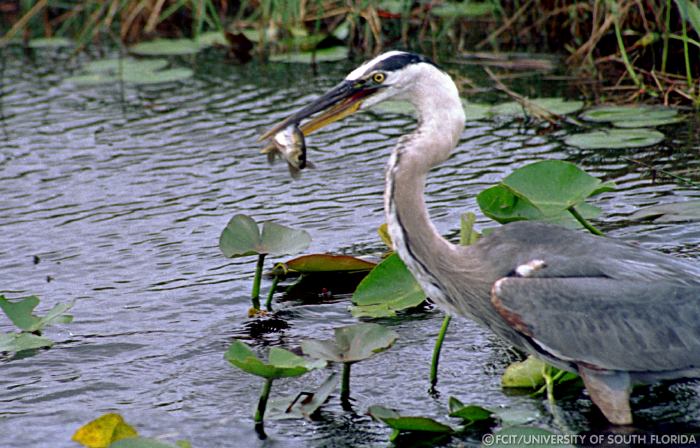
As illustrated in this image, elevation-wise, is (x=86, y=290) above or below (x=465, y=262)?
below

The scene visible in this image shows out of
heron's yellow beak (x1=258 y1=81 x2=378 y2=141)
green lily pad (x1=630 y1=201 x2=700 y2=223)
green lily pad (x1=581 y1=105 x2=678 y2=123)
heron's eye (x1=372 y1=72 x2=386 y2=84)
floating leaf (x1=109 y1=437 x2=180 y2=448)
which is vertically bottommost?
floating leaf (x1=109 y1=437 x2=180 y2=448)

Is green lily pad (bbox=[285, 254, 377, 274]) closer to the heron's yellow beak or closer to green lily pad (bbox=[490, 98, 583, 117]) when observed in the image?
the heron's yellow beak

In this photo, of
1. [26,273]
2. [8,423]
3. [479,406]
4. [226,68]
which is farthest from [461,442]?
[226,68]

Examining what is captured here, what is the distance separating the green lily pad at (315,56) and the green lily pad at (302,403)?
6.19 meters

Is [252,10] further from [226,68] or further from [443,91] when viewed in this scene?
[443,91]

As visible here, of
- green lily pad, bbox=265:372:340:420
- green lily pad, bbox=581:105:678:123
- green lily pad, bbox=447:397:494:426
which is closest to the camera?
green lily pad, bbox=447:397:494:426

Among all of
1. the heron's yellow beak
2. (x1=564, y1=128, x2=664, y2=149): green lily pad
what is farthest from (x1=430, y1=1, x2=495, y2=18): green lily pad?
the heron's yellow beak

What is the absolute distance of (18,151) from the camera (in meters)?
8.86

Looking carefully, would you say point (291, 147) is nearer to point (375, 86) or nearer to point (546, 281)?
point (375, 86)

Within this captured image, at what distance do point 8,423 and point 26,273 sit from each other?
6.23ft

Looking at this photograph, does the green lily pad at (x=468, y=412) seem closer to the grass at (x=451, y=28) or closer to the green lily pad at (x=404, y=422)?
the green lily pad at (x=404, y=422)

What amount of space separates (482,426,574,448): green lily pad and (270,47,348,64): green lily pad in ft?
23.0

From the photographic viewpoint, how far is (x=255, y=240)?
19.0 feet

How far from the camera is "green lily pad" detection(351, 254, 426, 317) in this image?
18.3 ft
